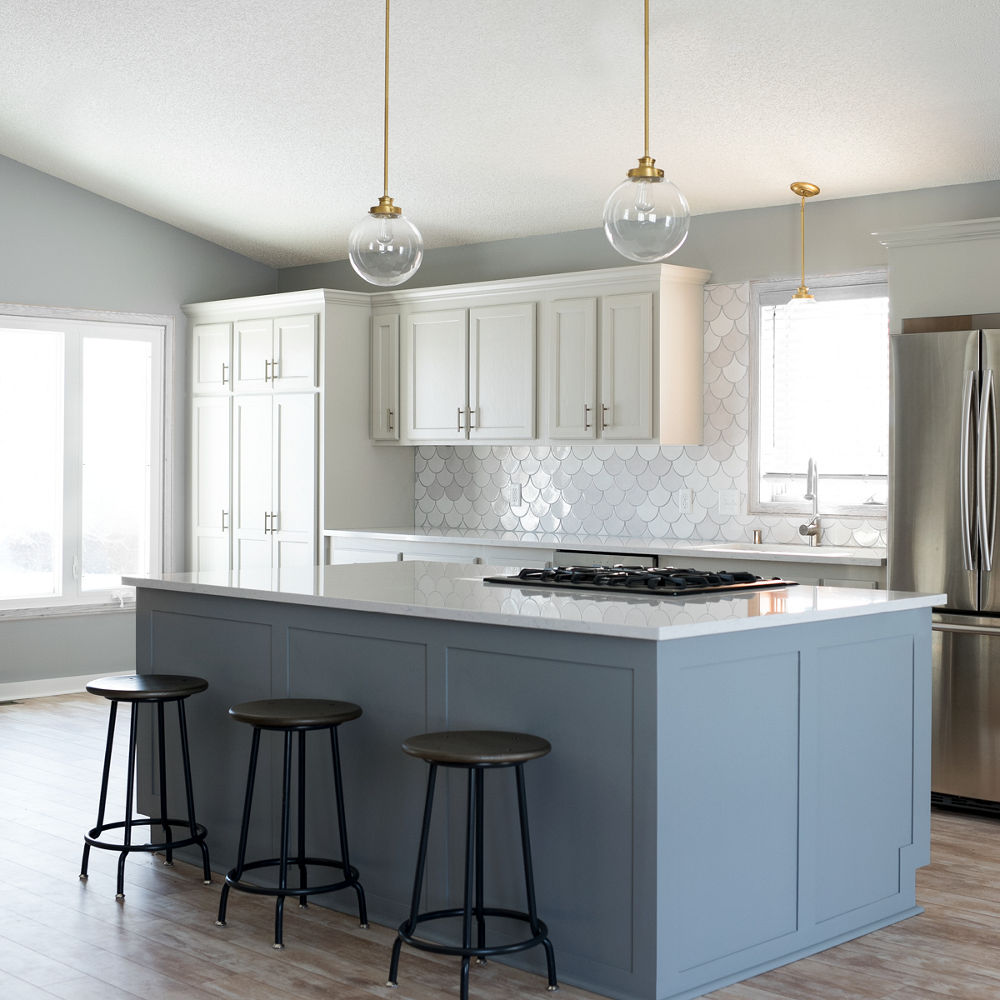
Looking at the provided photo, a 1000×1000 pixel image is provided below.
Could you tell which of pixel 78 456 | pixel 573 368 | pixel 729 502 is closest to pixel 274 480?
pixel 78 456

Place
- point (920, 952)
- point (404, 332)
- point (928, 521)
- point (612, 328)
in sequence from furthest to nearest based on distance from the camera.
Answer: point (404, 332) → point (612, 328) → point (928, 521) → point (920, 952)

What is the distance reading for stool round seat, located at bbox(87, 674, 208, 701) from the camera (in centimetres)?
387

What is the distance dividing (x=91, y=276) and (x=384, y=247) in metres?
4.33

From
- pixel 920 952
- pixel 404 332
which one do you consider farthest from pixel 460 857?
pixel 404 332

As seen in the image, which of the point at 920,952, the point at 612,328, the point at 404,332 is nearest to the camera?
the point at 920,952

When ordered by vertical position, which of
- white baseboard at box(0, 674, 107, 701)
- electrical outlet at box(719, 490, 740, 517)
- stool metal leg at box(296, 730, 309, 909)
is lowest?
white baseboard at box(0, 674, 107, 701)

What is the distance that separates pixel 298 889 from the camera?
3.40 metres

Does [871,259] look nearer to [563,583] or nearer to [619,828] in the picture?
[563,583]

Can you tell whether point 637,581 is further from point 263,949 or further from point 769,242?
point 769,242

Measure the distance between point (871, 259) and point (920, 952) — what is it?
329 centimetres

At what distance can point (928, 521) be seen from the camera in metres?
4.96

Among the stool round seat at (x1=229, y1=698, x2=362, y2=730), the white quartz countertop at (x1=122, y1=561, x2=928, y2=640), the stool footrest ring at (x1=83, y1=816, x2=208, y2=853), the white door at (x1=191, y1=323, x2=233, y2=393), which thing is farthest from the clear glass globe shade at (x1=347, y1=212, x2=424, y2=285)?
the white door at (x1=191, y1=323, x2=233, y2=393)

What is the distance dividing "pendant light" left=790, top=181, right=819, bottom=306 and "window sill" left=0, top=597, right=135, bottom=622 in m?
4.19

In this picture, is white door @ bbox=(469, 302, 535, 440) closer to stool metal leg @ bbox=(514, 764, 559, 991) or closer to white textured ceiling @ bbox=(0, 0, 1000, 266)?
white textured ceiling @ bbox=(0, 0, 1000, 266)
